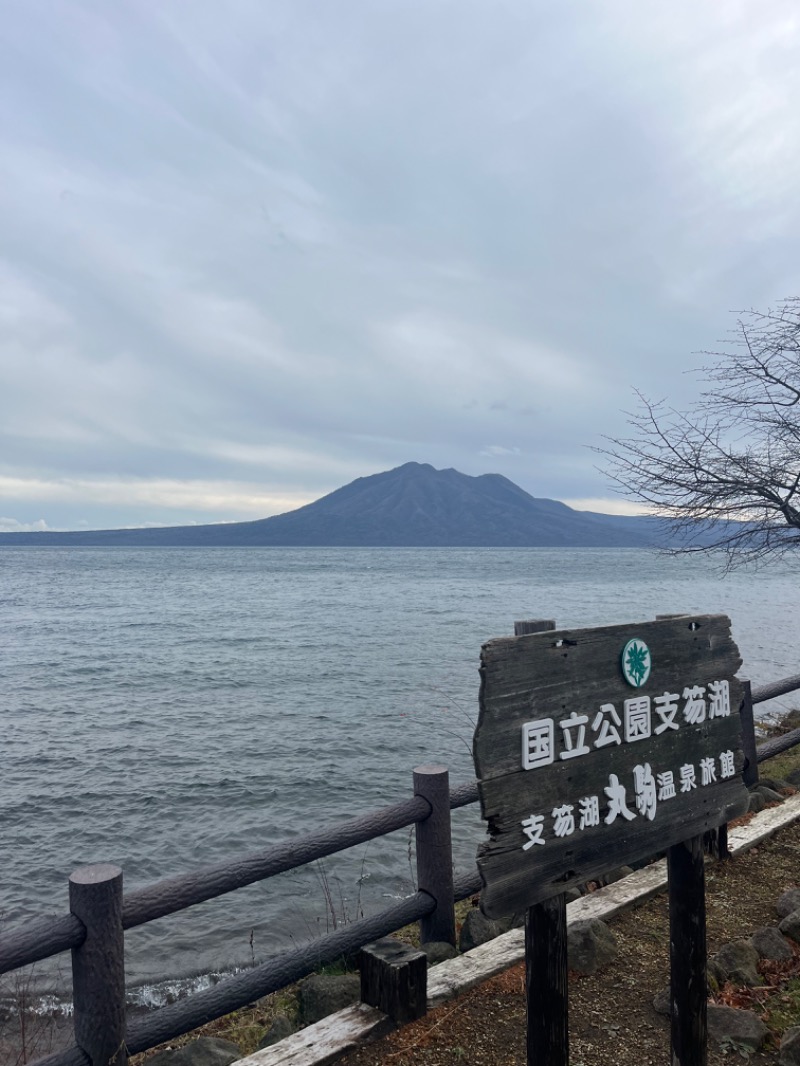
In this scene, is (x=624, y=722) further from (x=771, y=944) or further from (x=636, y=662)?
(x=771, y=944)

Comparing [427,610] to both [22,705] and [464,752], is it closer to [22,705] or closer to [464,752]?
[22,705]

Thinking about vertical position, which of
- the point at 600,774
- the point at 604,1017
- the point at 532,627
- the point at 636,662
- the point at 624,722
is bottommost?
the point at 604,1017

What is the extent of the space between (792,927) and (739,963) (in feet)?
2.20

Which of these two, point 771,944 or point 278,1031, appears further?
point 771,944

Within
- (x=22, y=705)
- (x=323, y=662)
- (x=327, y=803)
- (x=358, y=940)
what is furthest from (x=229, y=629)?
(x=358, y=940)

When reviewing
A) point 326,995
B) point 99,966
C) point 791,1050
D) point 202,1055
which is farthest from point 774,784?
point 99,966

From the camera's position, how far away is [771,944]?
4652 millimetres

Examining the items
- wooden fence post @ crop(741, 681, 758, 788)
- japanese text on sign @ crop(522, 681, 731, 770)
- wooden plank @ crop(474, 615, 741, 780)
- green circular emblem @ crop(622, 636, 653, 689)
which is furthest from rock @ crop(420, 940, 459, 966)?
wooden fence post @ crop(741, 681, 758, 788)

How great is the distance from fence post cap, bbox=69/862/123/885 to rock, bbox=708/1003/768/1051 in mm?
2898

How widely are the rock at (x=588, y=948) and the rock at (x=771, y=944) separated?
0.83 meters

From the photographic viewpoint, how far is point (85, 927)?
3.37 meters

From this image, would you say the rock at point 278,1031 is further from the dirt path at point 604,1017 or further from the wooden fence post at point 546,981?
the wooden fence post at point 546,981

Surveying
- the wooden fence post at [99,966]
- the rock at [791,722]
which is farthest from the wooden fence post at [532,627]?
the rock at [791,722]

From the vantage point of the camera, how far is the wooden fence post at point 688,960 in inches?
125
